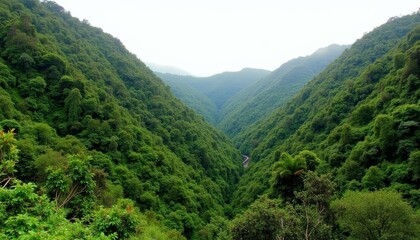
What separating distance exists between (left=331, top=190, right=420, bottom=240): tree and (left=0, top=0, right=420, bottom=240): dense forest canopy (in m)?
0.08

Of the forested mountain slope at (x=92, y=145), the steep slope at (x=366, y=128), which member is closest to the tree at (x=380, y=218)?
the steep slope at (x=366, y=128)

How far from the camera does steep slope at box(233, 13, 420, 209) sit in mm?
28688

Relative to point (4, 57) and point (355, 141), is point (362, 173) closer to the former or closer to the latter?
point (355, 141)

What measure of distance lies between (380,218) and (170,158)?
125 feet

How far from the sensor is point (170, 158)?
5203 centimetres

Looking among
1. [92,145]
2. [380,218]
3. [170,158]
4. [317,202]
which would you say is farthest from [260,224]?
[170,158]

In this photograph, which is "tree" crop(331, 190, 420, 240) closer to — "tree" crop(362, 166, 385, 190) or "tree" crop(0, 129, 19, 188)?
"tree" crop(362, 166, 385, 190)

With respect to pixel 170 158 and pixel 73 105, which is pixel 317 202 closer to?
pixel 170 158

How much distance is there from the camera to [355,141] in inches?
1570

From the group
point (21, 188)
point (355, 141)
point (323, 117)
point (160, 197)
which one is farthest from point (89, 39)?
point (21, 188)

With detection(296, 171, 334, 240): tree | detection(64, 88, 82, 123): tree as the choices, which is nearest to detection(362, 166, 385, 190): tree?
detection(296, 171, 334, 240): tree

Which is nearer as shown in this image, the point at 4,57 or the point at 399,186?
the point at 399,186

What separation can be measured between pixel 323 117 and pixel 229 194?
2757cm

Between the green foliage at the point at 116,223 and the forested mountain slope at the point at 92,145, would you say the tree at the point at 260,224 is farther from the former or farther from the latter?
the green foliage at the point at 116,223
